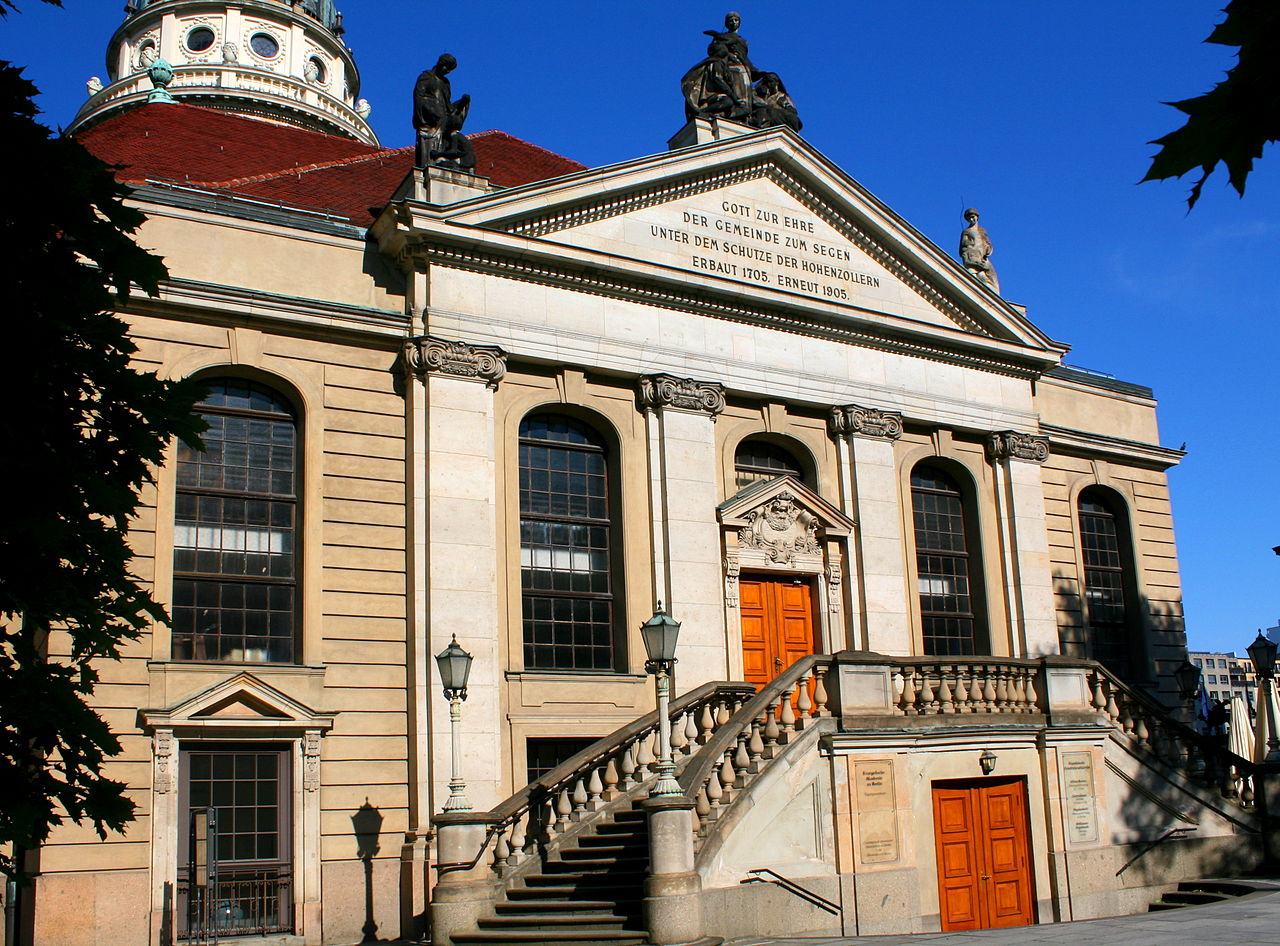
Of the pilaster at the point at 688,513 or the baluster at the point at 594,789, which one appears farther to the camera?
the pilaster at the point at 688,513

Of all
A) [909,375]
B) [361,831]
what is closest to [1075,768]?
[909,375]

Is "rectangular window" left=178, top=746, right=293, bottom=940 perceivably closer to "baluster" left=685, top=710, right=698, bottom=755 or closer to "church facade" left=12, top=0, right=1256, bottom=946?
"church facade" left=12, top=0, right=1256, bottom=946

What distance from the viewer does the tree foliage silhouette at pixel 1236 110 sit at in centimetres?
396

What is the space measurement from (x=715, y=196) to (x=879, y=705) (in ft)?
33.0

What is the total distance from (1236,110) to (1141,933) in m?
14.1

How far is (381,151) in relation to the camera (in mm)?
31984

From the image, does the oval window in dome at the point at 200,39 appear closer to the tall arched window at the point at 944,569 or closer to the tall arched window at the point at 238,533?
the tall arched window at the point at 238,533

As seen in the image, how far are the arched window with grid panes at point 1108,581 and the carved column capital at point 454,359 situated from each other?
13572mm

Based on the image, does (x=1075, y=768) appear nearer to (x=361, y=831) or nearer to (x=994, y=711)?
(x=994, y=711)

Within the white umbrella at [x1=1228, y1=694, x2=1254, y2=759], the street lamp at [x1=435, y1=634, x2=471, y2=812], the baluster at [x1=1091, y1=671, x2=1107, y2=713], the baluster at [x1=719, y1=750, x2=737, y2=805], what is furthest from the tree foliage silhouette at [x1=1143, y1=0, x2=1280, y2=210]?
the white umbrella at [x1=1228, y1=694, x2=1254, y2=759]

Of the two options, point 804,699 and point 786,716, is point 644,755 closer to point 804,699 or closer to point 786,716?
point 786,716

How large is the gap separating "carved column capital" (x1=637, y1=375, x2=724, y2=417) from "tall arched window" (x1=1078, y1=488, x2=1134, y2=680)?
9700 millimetres

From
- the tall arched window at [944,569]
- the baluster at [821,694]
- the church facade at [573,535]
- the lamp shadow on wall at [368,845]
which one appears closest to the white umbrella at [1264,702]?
the church facade at [573,535]

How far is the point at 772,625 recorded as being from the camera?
23.8 metres
